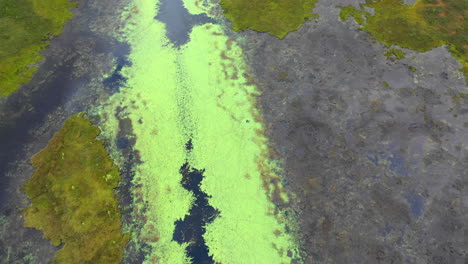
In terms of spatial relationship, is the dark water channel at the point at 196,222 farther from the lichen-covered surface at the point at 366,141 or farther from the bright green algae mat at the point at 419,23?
the bright green algae mat at the point at 419,23

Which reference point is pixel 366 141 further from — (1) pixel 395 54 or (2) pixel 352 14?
A: (2) pixel 352 14

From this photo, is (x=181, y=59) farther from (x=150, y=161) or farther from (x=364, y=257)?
(x=364, y=257)

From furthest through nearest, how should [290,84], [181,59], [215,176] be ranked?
[181,59], [290,84], [215,176]

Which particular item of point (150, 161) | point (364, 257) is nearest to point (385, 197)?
point (364, 257)

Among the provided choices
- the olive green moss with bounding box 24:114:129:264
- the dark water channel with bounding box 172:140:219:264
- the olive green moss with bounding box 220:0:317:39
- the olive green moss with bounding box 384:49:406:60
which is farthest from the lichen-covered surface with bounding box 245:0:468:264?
the olive green moss with bounding box 24:114:129:264

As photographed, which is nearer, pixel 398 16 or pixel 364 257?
pixel 364 257

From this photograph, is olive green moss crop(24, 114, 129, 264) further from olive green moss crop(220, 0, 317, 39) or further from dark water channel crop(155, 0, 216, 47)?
olive green moss crop(220, 0, 317, 39)
